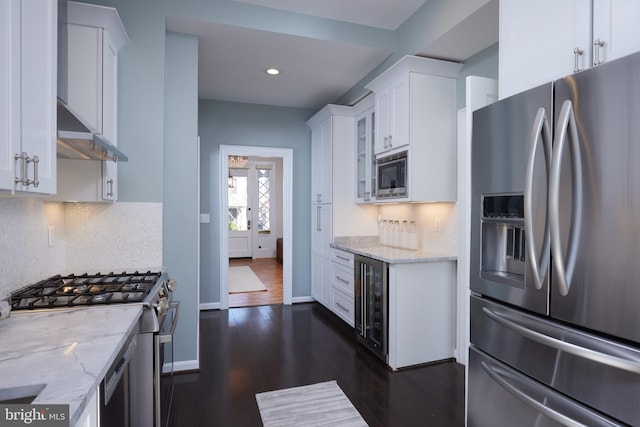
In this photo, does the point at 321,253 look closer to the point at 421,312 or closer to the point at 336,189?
the point at 336,189

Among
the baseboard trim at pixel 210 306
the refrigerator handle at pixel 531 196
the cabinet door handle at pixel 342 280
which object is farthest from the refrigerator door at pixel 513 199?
the baseboard trim at pixel 210 306

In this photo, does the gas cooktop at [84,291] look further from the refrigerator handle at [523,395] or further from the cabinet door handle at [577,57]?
the cabinet door handle at [577,57]

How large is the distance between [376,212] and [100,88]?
315cm

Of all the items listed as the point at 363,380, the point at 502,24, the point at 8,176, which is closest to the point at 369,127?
the point at 502,24

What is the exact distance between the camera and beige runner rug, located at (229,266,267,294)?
18.9ft

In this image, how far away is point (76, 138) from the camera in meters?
1.39

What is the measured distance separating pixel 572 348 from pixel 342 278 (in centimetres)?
283

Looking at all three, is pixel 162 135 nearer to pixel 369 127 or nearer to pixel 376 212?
pixel 369 127

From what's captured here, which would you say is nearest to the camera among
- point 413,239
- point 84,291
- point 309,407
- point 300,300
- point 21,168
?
point 21,168

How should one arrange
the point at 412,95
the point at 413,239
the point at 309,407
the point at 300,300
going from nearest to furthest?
the point at 309,407, the point at 412,95, the point at 413,239, the point at 300,300

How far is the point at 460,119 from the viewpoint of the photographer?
305cm

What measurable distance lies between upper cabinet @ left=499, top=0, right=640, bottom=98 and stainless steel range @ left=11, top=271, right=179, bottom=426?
2072 millimetres

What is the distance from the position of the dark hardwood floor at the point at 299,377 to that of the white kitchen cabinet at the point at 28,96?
5.76ft

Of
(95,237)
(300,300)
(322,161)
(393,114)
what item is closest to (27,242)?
(95,237)
